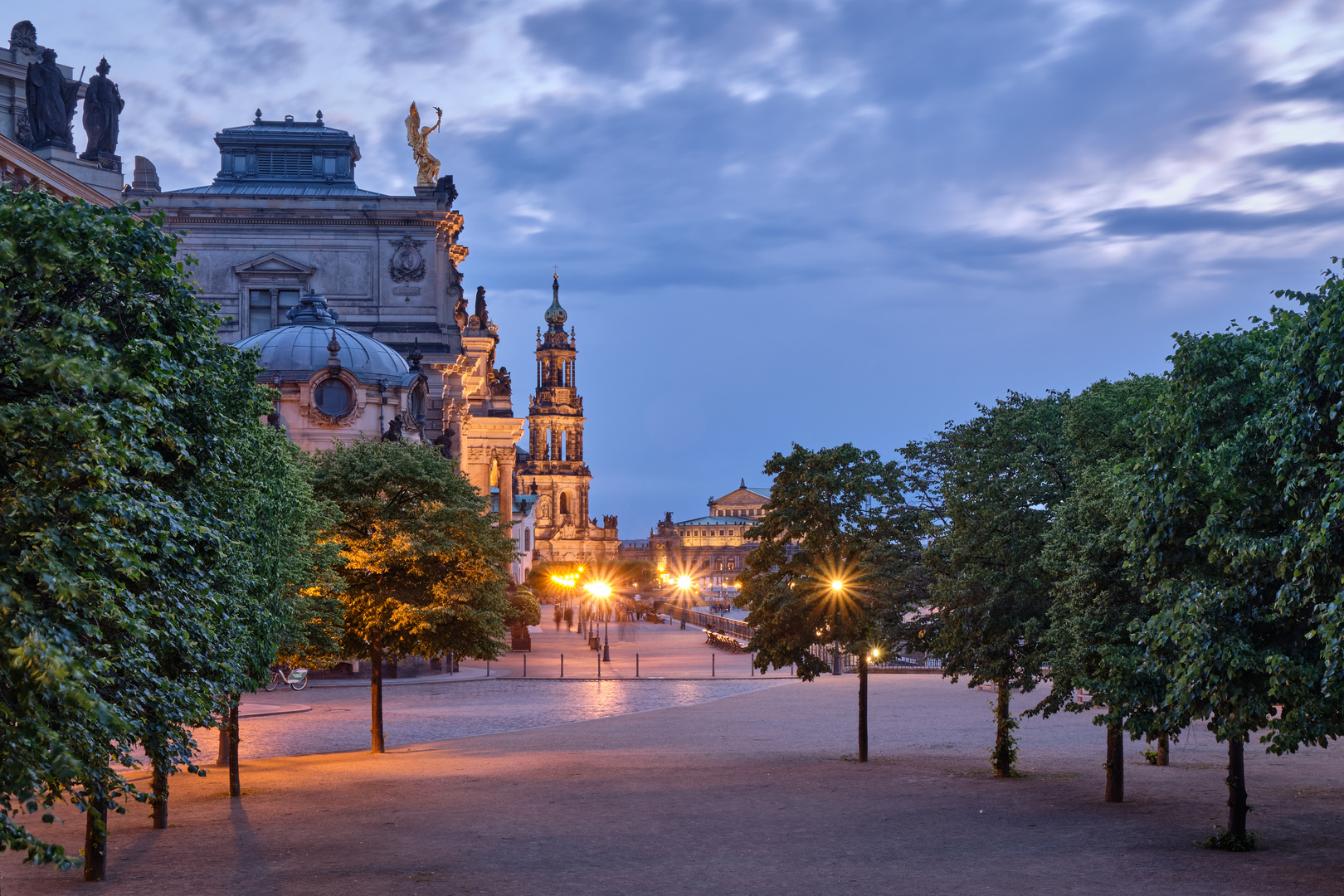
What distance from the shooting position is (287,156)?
91062 millimetres

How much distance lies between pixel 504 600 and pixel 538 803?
1192cm

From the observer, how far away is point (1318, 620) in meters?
15.6

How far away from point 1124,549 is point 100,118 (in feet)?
122

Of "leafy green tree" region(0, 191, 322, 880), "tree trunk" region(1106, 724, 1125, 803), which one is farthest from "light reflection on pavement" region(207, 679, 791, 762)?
"leafy green tree" region(0, 191, 322, 880)

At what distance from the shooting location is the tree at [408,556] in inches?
1346

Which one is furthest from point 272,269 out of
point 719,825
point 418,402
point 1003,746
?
point 719,825

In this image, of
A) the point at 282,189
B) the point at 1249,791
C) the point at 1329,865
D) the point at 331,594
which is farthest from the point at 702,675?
the point at 282,189

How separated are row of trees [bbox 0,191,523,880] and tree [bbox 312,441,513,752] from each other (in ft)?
38.9

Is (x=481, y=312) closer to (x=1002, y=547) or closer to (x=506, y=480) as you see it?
(x=506, y=480)

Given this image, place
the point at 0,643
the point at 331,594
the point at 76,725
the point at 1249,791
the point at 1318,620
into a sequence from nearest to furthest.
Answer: the point at 0,643 < the point at 76,725 < the point at 1318,620 < the point at 1249,791 < the point at 331,594

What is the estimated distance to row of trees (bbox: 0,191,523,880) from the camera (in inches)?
448

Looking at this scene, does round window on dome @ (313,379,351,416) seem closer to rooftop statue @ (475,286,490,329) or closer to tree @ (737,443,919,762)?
rooftop statue @ (475,286,490,329)

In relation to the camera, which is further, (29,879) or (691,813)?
(691,813)

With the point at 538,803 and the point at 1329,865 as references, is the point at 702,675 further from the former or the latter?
the point at 1329,865
